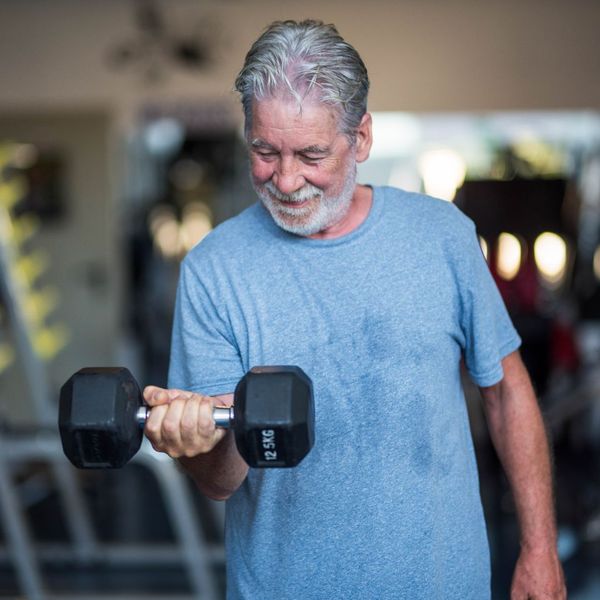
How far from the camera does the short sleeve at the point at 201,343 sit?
62.1 inches

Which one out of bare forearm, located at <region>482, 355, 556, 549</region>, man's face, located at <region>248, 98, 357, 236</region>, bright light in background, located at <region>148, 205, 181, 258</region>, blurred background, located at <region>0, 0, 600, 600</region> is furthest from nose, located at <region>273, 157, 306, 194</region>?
bright light in background, located at <region>148, 205, 181, 258</region>

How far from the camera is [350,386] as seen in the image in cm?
159

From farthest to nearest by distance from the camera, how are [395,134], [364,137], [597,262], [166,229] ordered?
1. [166,229]
2. [395,134]
3. [597,262]
4. [364,137]

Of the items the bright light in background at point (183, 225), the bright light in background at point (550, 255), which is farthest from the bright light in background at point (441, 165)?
the bright light in background at point (550, 255)

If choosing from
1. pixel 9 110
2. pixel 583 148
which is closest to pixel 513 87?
pixel 583 148

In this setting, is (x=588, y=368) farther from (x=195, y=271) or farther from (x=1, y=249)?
(x=195, y=271)

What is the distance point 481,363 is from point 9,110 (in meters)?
4.93

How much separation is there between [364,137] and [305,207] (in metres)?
0.17

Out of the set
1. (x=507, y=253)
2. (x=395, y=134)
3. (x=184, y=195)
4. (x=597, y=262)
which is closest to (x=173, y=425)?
(x=507, y=253)

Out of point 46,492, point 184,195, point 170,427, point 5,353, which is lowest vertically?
point 46,492

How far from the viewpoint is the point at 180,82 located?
585 cm

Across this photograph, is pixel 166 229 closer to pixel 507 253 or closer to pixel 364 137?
pixel 507 253

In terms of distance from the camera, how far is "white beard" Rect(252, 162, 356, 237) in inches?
61.5

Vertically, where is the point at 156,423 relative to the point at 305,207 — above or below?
below
